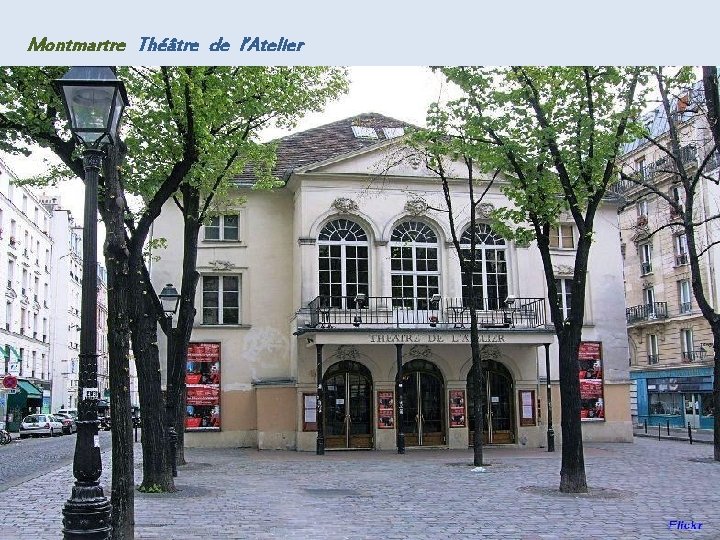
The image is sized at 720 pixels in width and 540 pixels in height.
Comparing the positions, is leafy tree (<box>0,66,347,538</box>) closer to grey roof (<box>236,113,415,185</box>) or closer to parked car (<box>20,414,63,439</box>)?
grey roof (<box>236,113,415,185</box>)

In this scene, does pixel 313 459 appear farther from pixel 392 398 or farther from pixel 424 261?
pixel 424 261

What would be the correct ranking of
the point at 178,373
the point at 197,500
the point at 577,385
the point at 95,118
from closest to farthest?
the point at 95,118 < the point at 197,500 < the point at 577,385 < the point at 178,373

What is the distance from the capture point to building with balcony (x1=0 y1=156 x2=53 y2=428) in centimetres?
4928

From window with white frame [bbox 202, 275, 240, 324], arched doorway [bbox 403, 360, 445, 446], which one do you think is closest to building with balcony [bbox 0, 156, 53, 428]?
window with white frame [bbox 202, 275, 240, 324]

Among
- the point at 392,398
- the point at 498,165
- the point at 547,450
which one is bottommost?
the point at 547,450

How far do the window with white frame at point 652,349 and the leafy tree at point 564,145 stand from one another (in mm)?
32169

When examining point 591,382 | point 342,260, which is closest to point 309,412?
point 342,260

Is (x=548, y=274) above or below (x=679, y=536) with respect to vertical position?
above

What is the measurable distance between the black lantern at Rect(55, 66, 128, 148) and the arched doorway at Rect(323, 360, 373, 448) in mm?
19695

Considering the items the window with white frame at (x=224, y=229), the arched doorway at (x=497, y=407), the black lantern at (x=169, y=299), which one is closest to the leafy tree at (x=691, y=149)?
the arched doorway at (x=497, y=407)

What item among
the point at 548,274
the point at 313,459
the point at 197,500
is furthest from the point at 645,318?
the point at 197,500

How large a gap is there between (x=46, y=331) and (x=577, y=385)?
53.1 m

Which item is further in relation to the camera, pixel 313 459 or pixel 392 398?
pixel 392 398

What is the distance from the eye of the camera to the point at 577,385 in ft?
48.3
